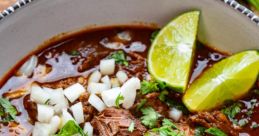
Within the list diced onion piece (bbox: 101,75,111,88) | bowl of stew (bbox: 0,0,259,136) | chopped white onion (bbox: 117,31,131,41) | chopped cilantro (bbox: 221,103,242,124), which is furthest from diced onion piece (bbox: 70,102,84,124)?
chopped cilantro (bbox: 221,103,242,124)

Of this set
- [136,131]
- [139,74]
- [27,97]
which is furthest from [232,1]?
[27,97]

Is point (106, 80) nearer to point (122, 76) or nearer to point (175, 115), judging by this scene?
point (122, 76)

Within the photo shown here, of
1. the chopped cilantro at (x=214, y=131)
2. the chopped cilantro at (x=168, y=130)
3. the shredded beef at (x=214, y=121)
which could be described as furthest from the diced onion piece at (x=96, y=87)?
the chopped cilantro at (x=214, y=131)

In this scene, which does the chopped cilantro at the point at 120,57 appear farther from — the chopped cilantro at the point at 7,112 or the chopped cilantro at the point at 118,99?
the chopped cilantro at the point at 7,112

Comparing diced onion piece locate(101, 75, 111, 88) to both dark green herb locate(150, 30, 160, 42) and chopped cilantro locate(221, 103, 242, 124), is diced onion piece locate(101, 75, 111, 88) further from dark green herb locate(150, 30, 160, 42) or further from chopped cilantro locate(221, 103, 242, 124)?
chopped cilantro locate(221, 103, 242, 124)

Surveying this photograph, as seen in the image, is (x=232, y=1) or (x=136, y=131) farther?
(x=232, y=1)

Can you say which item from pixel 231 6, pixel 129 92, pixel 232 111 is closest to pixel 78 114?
pixel 129 92

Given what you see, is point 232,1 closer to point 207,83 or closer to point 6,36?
point 207,83

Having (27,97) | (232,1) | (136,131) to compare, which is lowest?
(136,131)
